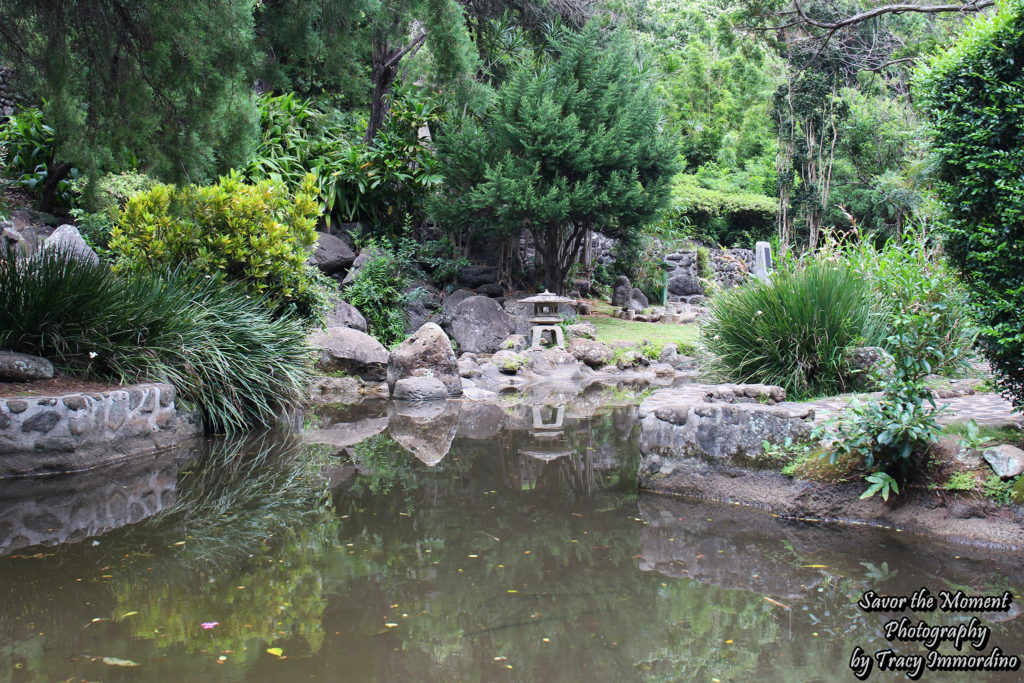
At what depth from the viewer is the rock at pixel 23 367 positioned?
19.4 ft

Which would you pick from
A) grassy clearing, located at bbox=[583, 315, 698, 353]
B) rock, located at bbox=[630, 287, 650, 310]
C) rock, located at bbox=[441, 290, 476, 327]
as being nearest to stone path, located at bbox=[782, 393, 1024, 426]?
grassy clearing, located at bbox=[583, 315, 698, 353]

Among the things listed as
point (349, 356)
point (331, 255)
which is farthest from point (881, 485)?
point (331, 255)

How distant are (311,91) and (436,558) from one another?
16.2 m

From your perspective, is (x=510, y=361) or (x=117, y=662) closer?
(x=117, y=662)

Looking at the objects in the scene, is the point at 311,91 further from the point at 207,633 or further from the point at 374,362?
the point at 207,633

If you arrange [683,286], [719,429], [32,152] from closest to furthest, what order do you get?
[719,429]
[32,152]
[683,286]

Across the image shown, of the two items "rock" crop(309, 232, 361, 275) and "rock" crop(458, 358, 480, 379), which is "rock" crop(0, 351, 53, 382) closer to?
"rock" crop(458, 358, 480, 379)

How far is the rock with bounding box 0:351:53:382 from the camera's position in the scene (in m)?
5.92

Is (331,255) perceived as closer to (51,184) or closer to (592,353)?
(51,184)

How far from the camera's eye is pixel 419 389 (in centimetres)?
963

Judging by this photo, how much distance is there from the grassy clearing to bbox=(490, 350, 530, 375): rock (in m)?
2.27

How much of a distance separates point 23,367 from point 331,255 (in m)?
8.22

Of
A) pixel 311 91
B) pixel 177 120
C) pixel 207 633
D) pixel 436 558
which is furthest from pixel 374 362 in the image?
pixel 311 91

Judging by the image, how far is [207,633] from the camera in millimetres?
2926
